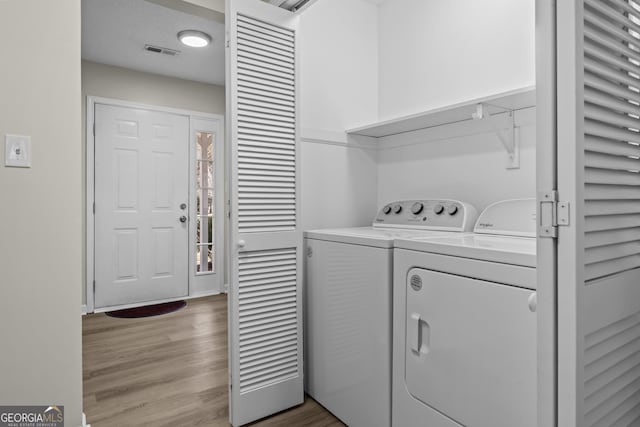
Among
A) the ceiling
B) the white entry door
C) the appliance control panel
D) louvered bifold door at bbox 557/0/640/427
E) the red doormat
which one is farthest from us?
the white entry door

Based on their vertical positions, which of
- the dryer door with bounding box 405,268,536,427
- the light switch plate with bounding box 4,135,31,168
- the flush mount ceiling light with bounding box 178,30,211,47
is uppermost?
the flush mount ceiling light with bounding box 178,30,211,47

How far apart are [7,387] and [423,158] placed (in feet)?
7.45

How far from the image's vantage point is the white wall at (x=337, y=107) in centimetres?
218

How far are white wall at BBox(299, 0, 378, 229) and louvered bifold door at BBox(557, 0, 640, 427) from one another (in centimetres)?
152

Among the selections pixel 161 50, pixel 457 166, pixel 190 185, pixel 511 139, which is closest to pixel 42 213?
pixel 457 166

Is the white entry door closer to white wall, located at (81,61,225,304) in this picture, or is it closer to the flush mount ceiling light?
white wall, located at (81,61,225,304)

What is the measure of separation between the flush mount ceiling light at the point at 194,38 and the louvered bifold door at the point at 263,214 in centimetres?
157

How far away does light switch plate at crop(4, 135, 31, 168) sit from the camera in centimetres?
140

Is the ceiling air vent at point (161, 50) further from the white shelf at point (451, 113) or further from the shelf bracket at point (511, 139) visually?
the shelf bracket at point (511, 139)

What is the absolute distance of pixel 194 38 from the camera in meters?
3.14

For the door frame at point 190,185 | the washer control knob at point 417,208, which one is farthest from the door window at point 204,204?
the washer control knob at point 417,208

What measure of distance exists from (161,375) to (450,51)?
2.68 metres

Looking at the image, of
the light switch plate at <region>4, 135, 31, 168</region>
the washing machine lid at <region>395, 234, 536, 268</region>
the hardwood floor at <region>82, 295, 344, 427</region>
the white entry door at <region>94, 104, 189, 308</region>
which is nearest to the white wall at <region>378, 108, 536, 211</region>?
the washing machine lid at <region>395, 234, 536, 268</region>

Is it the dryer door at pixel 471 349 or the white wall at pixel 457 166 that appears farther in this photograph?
the white wall at pixel 457 166
